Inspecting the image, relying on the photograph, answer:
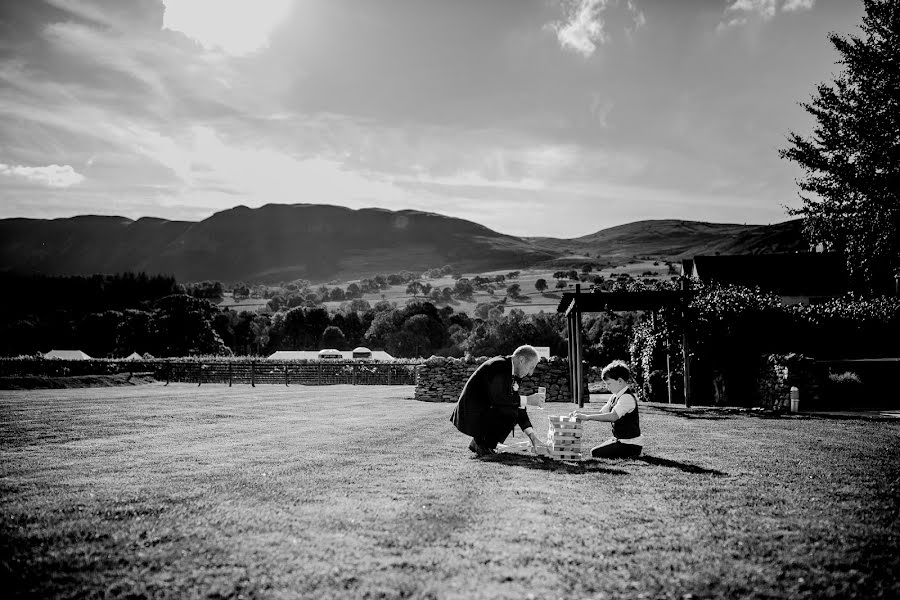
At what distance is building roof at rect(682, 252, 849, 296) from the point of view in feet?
141

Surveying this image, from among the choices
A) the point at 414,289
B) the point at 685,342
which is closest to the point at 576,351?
the point at 685,342

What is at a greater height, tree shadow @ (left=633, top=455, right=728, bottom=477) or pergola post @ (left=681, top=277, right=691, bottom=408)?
pergola post @ (left=681, top=277, right=691, bottom=408)

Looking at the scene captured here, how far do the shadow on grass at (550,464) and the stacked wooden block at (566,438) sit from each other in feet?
0.48

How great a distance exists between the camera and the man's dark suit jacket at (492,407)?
31.2 feet

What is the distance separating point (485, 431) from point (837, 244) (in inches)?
725

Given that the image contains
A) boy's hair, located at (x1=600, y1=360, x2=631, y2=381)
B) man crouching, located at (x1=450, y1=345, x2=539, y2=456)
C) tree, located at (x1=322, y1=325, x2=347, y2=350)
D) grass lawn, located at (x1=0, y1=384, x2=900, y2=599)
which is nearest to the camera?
grass lawn, located at (x1=0, y1=384, x2=900, y2=599)

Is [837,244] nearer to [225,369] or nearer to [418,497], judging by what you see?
[418,497]

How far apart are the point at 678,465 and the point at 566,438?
1.60m

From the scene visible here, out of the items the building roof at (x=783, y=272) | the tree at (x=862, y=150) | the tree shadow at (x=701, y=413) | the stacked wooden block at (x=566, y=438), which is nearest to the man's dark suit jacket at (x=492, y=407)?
the stacked wooden block at (x=566, y=438)

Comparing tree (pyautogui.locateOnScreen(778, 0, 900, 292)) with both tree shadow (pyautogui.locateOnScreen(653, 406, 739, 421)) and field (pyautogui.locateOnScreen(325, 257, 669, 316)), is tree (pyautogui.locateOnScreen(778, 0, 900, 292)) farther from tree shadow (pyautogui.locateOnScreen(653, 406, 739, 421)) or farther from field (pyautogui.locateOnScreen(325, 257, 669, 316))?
field (pyautogui.locateOnScreen(325, 257, 669, 316))

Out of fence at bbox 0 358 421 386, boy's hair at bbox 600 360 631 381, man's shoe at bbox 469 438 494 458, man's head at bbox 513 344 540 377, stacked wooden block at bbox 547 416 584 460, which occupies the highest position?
man's head at bbox 513 344 540 377

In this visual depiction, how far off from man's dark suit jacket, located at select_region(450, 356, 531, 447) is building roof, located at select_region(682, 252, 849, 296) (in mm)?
35222

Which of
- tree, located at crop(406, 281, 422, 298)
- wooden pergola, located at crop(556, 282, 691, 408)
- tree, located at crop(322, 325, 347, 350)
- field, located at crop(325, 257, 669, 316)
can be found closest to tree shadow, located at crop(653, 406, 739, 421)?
wooden pergola, located at crop(556, 282, 691, 408)

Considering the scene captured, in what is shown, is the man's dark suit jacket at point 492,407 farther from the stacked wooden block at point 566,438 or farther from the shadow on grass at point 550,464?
the stacked wooden block at point 566,438
